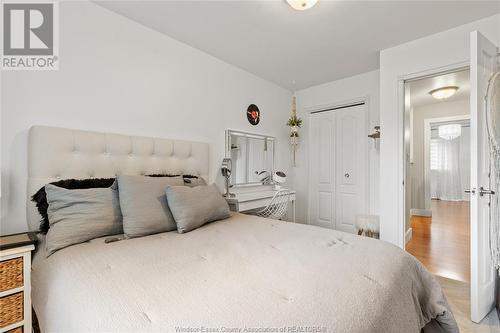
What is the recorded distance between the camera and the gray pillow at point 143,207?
1.51 metres

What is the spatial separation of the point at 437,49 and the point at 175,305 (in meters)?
3.09

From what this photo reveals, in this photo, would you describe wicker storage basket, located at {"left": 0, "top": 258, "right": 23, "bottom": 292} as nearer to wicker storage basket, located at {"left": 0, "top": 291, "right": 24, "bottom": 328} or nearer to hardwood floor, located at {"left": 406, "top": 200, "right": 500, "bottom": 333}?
wicker storage basket, located at {"left": 0, "top": 291, "right": 24, "bottom": 328}

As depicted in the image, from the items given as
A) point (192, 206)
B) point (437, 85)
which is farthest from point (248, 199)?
point (437, 85)

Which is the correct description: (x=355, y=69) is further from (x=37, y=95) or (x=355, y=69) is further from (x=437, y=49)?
(x=37, y=95)

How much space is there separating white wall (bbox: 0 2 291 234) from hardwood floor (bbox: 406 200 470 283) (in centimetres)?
280

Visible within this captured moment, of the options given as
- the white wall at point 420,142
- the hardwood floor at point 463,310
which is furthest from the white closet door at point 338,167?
the white wall at point 420,142

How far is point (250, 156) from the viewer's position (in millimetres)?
3396

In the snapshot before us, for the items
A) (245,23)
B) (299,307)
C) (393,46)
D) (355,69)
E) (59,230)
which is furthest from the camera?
(355,69)

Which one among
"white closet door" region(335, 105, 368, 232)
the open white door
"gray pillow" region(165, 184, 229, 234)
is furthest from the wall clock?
the open white door

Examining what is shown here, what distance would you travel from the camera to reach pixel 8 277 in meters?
1.14

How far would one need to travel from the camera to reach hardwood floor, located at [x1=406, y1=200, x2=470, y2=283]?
261cm

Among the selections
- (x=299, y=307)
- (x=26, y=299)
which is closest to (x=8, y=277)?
(x=26, y=299)

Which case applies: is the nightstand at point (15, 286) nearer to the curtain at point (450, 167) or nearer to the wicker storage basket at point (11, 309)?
the wicker storage basket at point (11, 309)

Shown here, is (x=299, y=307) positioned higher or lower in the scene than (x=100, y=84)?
lower
